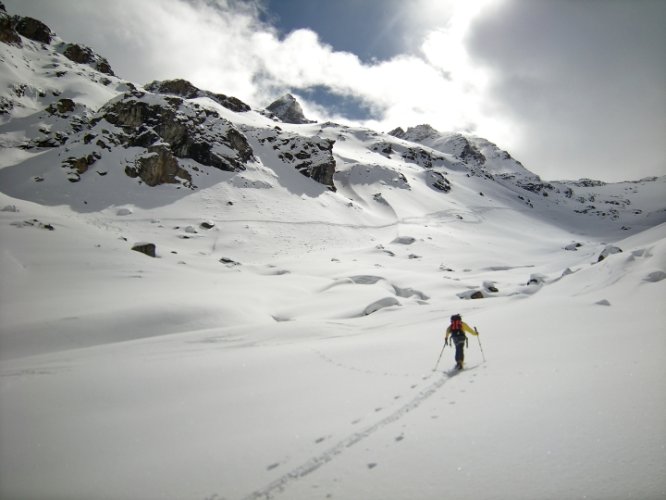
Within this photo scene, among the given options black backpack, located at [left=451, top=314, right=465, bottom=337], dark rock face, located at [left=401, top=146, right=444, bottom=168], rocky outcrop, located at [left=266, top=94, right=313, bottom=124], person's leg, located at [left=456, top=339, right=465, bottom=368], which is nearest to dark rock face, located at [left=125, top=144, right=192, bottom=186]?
black backpack, located at [left=451, top=314, right=465, bottom=337]

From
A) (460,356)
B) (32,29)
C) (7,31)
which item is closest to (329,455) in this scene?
(460,356)

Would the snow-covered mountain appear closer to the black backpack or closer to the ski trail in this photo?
the ski trail

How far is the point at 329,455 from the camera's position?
13.9 ft

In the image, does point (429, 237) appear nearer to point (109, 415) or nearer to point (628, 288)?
point (628, 288)

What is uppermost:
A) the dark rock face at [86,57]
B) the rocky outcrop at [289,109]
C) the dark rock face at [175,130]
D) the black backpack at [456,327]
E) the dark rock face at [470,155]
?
the rocky outcrop at [289,109]

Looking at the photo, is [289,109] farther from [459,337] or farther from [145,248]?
[459,337]

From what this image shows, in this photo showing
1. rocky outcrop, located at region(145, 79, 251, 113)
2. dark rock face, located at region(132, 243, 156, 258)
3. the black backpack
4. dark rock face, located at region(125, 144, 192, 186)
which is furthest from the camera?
rocky outcrop, located at region(145, 79, 251, 113)

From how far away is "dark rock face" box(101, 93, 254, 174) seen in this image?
57.4m

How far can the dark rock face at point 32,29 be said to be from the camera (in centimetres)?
8256

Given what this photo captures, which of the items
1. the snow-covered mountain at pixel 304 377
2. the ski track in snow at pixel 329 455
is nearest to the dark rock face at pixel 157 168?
the snow-covered mountain at pixel 304 377

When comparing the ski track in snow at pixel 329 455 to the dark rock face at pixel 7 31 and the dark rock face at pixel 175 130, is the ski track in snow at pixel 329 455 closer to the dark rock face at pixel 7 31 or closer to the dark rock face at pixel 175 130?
the dark rock face at pixel 175 130

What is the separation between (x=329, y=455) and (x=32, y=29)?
123m

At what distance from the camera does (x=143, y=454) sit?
4.64 meters

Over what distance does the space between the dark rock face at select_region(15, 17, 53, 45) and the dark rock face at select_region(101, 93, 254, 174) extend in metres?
49.3
